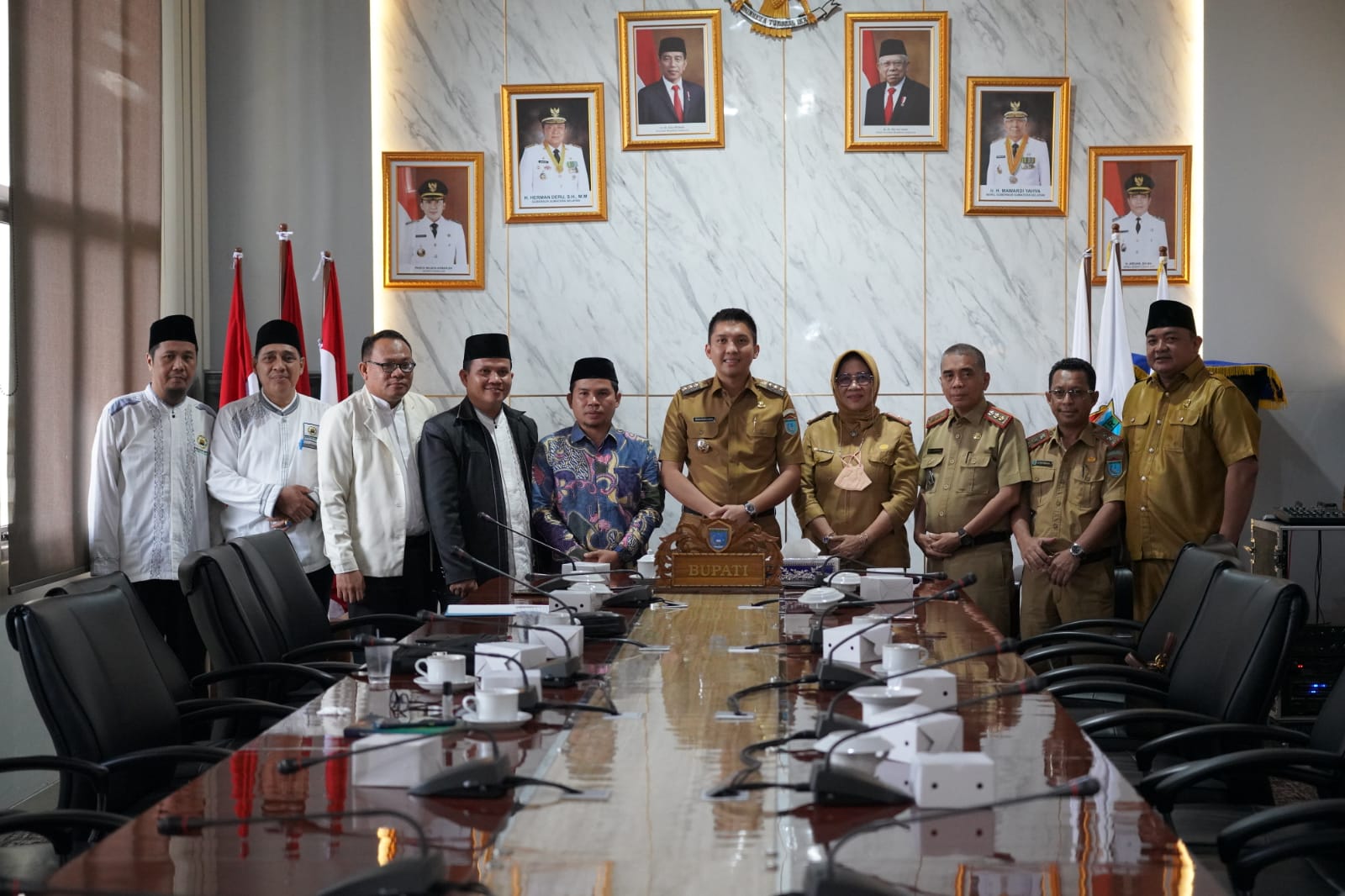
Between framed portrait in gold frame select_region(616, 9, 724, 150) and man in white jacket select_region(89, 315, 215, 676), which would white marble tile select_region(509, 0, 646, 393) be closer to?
framed portrait in gold frame select_region(616, 9, 724, 150)

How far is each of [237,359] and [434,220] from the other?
Result: 4.53 ft

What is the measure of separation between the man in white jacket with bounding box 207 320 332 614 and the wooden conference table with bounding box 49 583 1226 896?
105 inches

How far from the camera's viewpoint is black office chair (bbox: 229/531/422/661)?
382 centimetres

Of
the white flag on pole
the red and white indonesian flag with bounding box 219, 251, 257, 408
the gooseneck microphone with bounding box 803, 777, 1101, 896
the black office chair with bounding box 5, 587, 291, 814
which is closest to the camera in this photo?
the gooseneck microphone with bounding box 803, 777, 1101, 896

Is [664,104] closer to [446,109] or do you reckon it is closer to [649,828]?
[446,109]

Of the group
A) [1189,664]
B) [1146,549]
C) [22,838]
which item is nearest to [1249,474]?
[1146,549]

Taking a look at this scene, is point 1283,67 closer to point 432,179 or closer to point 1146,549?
point 1146,549

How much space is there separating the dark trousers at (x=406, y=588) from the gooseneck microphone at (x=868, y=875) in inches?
137

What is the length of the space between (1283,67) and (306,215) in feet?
17.2

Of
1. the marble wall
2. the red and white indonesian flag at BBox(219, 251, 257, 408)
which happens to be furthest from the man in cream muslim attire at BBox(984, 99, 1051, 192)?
the red and white indonesian flag at BBox(219, 251, 257, 408)

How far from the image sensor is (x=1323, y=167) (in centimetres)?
667

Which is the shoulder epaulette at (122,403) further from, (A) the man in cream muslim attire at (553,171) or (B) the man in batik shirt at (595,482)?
(A) the man in cream muslim attire at (553,171)

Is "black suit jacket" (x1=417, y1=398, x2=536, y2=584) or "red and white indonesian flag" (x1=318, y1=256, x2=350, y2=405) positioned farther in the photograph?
"red and white indonesian flag" (x1=318, y1=256, x2=350, y2=405)

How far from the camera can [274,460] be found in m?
5.11
